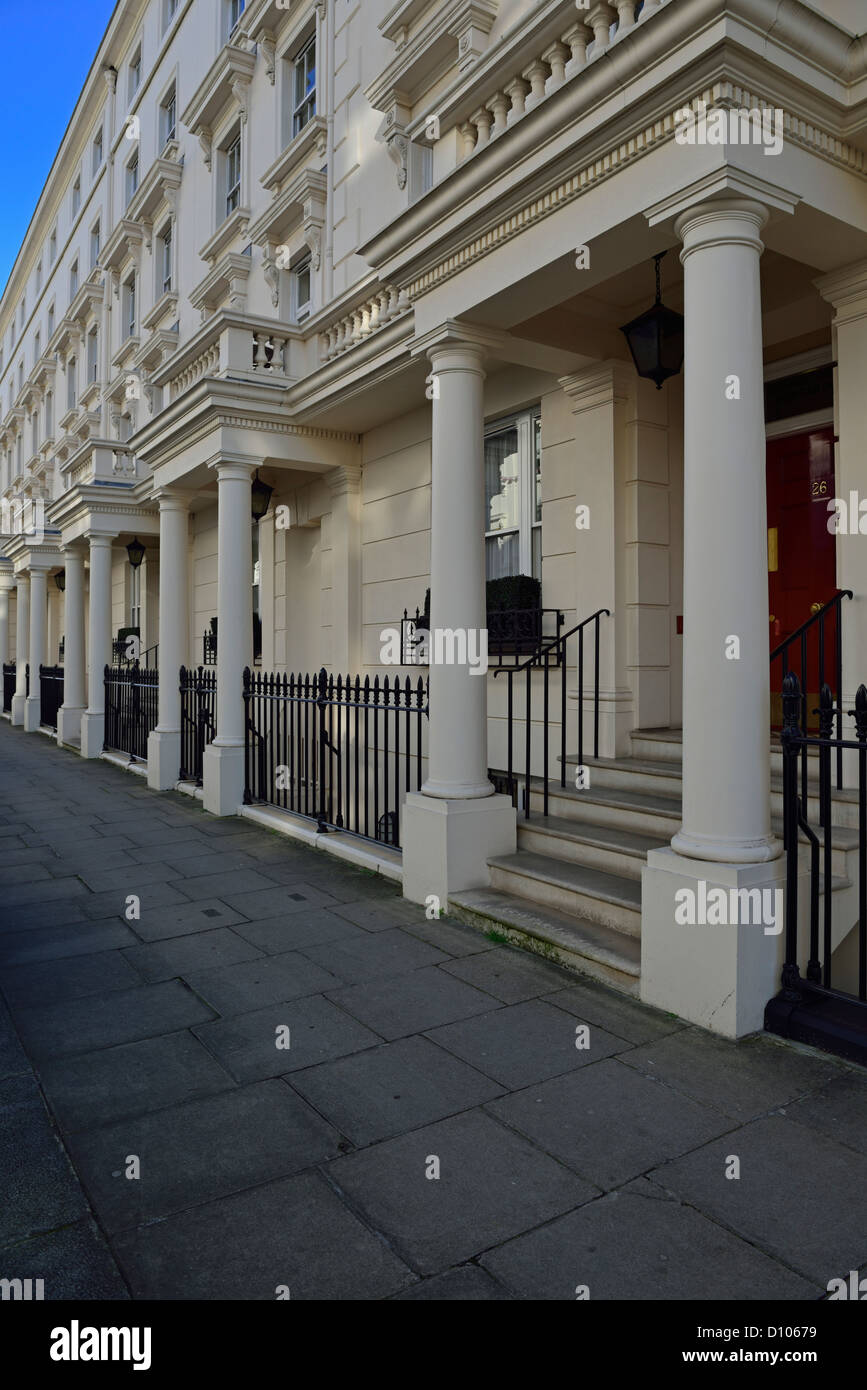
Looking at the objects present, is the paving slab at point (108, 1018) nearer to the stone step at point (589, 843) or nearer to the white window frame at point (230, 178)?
the stone step at point (589, 843)

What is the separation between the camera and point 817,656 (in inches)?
216

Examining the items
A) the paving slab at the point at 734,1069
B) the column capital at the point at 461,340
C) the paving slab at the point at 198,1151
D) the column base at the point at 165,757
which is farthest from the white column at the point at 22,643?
the paving slab at the point at 734,1069

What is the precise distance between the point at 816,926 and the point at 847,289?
3.38 metres

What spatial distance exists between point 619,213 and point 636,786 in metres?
3.43

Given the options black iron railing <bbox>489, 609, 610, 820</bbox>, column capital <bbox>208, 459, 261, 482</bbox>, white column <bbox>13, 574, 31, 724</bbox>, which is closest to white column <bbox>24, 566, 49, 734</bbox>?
white column <bbox>13, 574, 31, 724</bbox>

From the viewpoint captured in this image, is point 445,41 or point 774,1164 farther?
point 445,41

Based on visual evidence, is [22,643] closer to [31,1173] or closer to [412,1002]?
[412,1002]

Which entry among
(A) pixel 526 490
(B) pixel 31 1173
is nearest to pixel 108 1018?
(B) pixel 31 1173

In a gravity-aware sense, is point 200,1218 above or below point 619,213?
below

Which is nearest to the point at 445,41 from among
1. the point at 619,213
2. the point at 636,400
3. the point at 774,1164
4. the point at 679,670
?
the point at 636,400
